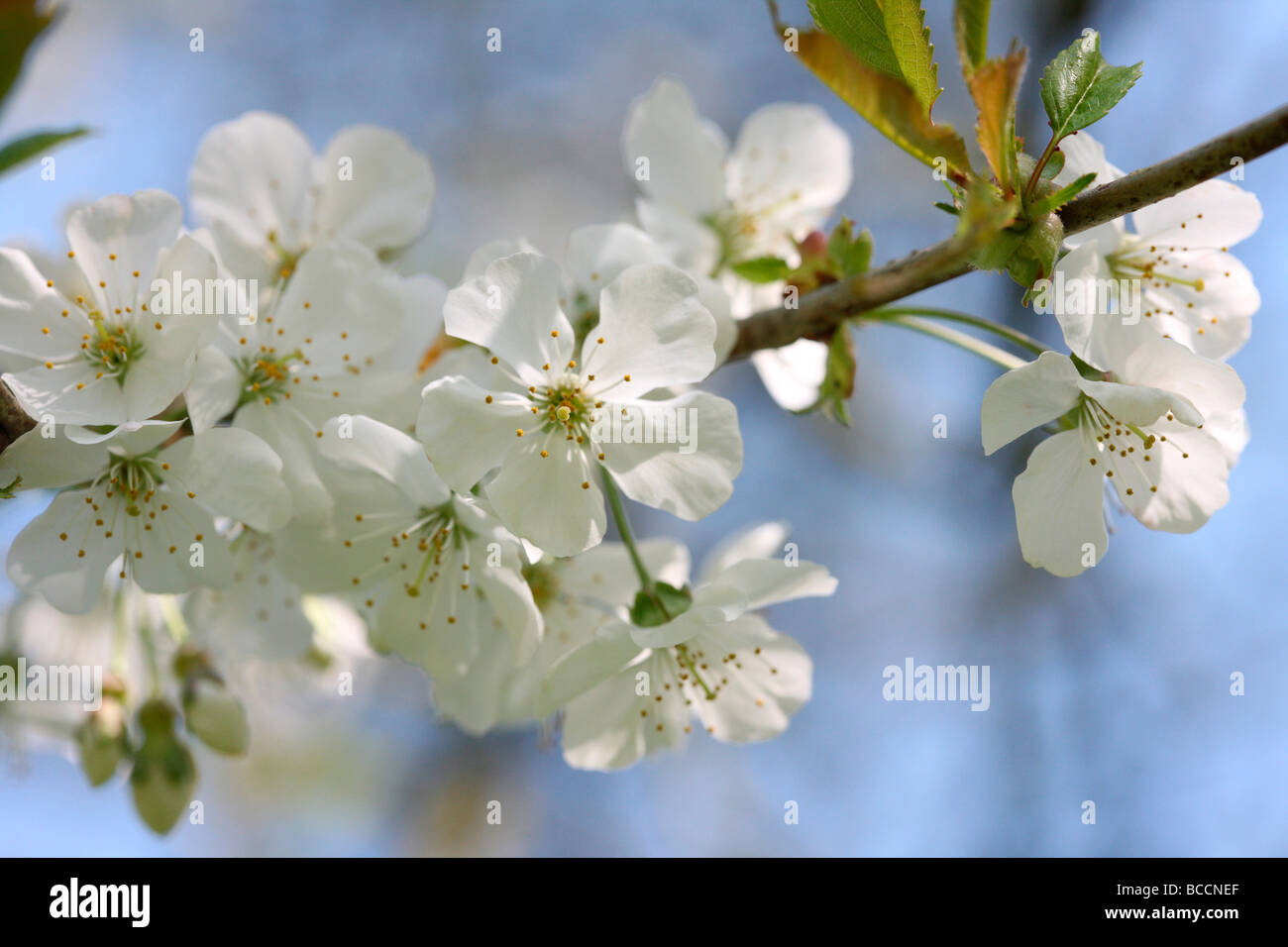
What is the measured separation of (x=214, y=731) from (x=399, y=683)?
10.3 feet

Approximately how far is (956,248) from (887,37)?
0.41m

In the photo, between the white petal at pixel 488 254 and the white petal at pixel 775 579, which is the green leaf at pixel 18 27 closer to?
the white petal at pixel 488 254

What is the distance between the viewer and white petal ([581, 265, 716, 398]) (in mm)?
1184

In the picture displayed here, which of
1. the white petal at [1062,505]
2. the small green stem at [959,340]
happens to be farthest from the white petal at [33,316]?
the white petal at [1062,505]

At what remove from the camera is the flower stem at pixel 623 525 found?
1.33 metres

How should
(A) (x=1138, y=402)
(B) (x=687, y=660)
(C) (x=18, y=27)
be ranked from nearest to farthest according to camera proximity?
1. (C) (x=18, y=27)
2. (A) (x=1138, y=402)
3. (B) (x=687, y=660)

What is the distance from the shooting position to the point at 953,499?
4.12 meters

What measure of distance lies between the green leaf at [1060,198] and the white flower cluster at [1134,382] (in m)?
0.09

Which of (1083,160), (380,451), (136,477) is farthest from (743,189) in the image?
(136,477)

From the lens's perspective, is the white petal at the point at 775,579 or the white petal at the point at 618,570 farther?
the white petal at the point at 618,570

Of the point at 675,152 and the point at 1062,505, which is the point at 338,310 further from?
the point at 1062,505

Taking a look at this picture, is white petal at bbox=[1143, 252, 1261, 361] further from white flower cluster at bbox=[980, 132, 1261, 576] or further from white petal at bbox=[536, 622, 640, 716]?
white petal at bbox=[536, 622, 640, 716]

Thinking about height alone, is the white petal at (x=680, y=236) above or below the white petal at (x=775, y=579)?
above

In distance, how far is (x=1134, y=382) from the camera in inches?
46.9
